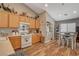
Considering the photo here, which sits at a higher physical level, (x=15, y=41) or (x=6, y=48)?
(x=15, y=41)

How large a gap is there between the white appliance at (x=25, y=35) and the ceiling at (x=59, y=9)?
17.8 inches

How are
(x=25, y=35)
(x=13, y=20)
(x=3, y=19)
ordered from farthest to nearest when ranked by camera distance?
(x=25, y=35) < (x=13, y=20) < (x=3, y=19)

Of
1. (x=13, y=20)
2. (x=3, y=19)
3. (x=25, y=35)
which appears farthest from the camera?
(x=25, y=35)

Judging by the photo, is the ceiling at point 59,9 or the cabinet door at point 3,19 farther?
the ceiling at point 59,9

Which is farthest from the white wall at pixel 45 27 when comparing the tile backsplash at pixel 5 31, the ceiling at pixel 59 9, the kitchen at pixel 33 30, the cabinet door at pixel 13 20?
the tile backsplash at pixel 5 31

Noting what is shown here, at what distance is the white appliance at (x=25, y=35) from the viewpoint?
2.92 meters

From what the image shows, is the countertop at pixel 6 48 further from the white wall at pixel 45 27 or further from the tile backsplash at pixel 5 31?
the white wall at pixel 45 27

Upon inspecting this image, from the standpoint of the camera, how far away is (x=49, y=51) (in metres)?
2.90

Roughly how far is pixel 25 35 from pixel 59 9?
104 centimetres

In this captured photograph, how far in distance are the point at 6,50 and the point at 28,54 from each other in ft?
1.70

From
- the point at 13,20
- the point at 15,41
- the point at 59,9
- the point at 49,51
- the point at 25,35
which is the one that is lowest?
the point at 49,51

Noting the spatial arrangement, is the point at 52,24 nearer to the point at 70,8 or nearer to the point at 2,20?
the point at 70,8

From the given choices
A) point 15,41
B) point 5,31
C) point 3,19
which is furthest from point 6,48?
point 3,19

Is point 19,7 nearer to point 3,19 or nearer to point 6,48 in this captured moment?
point 3,19
